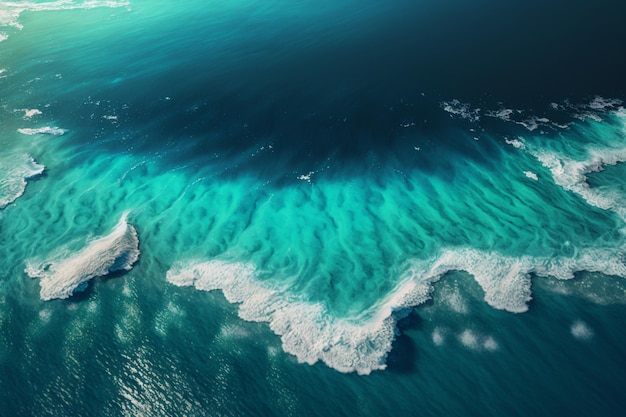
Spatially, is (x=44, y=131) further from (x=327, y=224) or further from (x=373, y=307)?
(x=373, y=307)

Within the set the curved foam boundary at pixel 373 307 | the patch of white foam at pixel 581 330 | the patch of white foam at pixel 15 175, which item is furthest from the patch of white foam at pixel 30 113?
the patch of white foam at pixel 581 330

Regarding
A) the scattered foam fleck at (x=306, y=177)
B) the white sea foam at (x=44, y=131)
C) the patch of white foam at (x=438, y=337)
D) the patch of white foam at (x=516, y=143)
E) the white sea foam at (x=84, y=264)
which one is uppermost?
the white sea foam at (x=44, y=131)

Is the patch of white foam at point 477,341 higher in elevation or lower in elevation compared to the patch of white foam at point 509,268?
lower

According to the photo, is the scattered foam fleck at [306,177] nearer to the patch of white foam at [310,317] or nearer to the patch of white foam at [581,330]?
the patch of white foam at [310,317]

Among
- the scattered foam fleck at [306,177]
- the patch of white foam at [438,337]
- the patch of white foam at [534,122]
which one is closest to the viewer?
the patch of white foam at [438,337]

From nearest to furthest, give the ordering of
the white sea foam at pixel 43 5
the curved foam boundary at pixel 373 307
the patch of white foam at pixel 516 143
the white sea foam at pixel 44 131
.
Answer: the curved foam boundary at pixel 373 307 → the patch of white foam at pixel 516 143 → the white sea foam at pixel 44 131 → the white sea foam at pixel 43 5

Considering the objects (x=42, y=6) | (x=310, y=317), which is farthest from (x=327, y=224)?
(x=42, y=6)

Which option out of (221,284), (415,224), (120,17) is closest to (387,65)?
(415,224)
